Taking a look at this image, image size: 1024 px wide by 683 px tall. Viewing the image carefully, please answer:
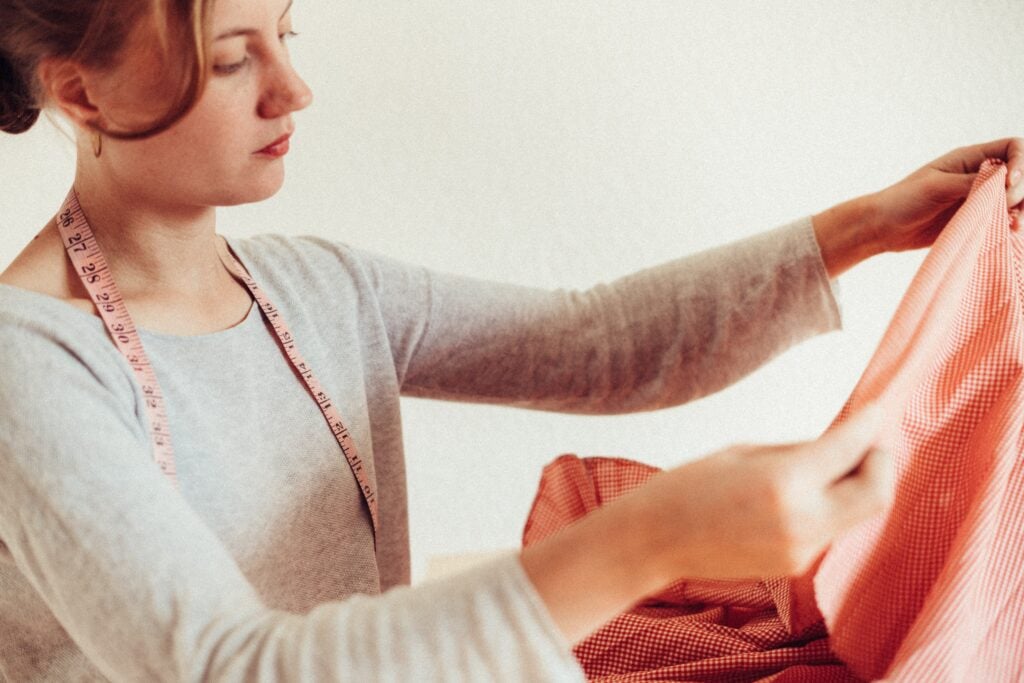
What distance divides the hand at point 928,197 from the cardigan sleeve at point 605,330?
0.07 metres

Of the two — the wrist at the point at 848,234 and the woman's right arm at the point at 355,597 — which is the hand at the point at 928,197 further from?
the woman's right arm at the point at 355,597

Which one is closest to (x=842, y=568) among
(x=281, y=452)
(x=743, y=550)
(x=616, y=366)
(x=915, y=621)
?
(x=915, y=621)

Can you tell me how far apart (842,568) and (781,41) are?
0.68m

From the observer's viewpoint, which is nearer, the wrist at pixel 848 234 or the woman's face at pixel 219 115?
the woman's face at pixel 219 115

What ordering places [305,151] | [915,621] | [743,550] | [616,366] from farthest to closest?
1. [305,151]
2. [616,366]
3. [915,621]
4. [743,550]

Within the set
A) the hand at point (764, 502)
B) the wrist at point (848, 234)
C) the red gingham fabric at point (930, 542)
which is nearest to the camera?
the hand at point (764, 502)

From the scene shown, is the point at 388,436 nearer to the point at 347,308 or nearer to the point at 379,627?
Answer: the point at 347,308

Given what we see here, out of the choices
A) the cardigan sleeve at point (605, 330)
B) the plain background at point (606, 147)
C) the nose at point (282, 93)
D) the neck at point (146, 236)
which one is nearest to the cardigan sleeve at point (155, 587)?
the neck at point (146, 236)

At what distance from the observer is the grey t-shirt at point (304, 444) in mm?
478

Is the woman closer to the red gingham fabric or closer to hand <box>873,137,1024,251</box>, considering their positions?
hand <box>873,137,1024,251</box>

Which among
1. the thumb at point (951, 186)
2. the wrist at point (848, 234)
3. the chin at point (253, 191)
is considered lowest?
the wrist at point (848, 234)

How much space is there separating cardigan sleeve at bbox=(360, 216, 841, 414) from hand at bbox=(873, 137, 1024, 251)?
0.24ft

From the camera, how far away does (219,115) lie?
A: 2.26ft

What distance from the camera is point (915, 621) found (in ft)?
1.93
